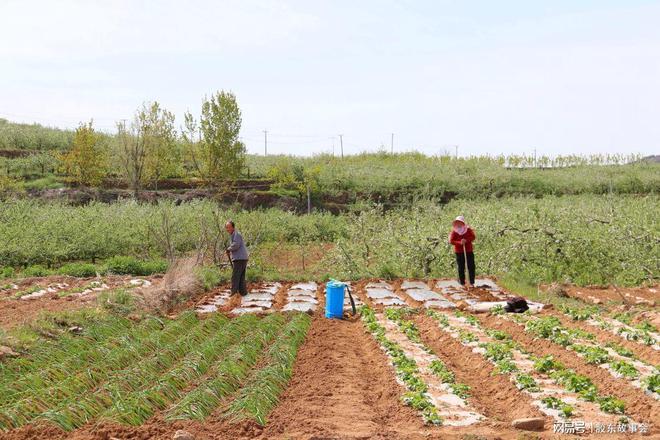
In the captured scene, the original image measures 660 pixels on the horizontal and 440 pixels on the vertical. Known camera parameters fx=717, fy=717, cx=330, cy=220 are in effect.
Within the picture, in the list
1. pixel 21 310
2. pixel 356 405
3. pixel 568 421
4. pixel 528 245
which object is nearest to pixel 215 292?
pixel 21 310

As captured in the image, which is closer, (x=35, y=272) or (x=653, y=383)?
(x=653, y=383)

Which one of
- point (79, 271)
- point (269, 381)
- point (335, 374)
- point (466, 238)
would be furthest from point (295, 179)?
point (269, 381)

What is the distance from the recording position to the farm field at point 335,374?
20.5 feet

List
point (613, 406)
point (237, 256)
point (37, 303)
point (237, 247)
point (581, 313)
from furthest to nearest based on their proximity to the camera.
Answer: point (237, 256)
point (237, 247)
point (37, 303)
point (581, 313)
point (613, 406)

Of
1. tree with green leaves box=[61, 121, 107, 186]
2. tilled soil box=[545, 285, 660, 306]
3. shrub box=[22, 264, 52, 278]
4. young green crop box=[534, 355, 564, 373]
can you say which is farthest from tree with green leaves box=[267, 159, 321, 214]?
young green crop box=[534, 355, 564, 373]

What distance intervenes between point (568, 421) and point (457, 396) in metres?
1.32

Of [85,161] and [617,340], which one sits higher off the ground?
[85,161]

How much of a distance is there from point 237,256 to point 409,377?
24.4 feet

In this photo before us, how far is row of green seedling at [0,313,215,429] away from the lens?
655 centimetres

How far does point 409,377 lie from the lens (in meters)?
7.77

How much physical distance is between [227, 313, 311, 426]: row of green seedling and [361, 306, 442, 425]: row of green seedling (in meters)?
1.19

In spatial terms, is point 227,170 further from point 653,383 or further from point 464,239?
point 653,383

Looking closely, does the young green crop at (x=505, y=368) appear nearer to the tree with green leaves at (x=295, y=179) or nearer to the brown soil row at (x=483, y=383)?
the brown soil row at (x=483, y=383)

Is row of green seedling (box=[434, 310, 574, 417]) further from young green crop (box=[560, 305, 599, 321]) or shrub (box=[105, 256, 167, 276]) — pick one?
shrub (box=[105, 256, 167, 276])
